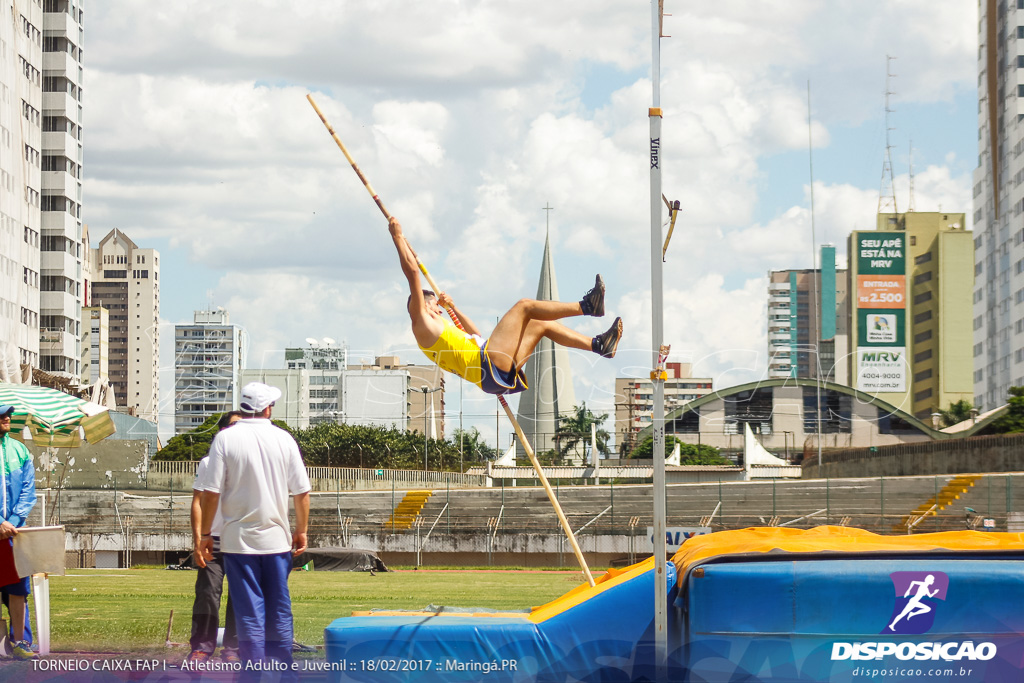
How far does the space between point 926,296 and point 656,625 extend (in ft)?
482

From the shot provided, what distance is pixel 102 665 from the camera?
630 centimetres

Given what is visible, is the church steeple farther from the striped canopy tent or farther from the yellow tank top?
the striped canopy tent

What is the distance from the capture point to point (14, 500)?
305 inches

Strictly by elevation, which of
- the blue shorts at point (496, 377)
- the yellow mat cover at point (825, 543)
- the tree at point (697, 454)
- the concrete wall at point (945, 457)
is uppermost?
the blue shorts at point (496, 377)

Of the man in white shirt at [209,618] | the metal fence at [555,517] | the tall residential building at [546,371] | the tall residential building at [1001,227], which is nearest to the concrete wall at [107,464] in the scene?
the metal fence at [555,517]

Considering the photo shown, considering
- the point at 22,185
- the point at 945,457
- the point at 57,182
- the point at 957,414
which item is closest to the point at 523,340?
the point at 945,457

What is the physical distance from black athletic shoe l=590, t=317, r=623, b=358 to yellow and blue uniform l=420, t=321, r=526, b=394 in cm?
55

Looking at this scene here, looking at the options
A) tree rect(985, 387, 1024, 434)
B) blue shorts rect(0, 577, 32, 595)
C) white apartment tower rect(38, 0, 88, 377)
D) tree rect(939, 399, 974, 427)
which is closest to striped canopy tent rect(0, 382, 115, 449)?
blue shorts rect(0, 577, 32, 595)

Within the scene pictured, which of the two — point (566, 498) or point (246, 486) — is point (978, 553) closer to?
point (246, 486)

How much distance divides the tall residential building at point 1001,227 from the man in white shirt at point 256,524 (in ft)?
296

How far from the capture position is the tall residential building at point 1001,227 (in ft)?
306

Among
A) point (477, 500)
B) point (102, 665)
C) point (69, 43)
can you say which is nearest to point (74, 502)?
point (477, 500)

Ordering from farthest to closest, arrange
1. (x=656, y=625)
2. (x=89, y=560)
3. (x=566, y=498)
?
(x=566, y=498)
(x=89, y=560)
(x=656, y=625)

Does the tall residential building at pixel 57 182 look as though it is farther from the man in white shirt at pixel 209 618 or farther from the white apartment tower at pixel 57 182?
the man in white shirt at pixel 209 618
